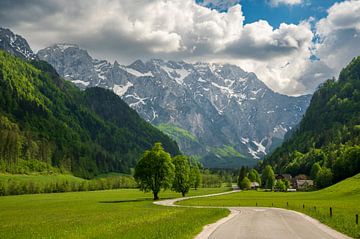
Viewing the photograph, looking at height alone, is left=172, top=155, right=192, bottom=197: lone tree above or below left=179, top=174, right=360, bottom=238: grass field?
above

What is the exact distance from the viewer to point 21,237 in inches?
1527

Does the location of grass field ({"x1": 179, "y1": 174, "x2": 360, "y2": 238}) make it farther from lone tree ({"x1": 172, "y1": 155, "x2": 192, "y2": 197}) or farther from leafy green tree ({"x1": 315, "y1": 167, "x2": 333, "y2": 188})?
leafy green tree ({"x1": 315, "y1": 167, "x2": 333, "y2": 188})

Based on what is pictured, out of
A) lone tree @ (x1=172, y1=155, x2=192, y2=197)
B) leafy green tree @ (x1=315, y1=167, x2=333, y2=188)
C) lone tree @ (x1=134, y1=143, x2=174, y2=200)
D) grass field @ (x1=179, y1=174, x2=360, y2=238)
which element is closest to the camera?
grass field @ (x1=179, y1=174, x2=360, y2=238)

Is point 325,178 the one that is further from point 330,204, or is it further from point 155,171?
point 330,204

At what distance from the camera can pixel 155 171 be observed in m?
116

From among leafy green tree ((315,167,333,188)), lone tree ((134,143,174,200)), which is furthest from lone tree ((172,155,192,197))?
leafy green tree ((315,167,333,188))

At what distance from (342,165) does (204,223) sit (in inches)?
5114

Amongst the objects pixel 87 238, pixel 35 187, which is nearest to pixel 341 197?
pixel 87 238

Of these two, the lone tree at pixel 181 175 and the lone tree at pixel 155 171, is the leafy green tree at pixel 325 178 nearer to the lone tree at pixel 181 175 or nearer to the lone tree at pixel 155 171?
the lone tree at pixel 181 175

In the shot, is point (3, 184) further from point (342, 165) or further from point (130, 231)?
point (130, 231)

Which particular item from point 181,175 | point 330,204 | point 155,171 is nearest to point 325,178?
point 181,175

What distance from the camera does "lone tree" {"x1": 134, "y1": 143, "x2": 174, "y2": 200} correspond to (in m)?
116

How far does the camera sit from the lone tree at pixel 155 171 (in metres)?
116

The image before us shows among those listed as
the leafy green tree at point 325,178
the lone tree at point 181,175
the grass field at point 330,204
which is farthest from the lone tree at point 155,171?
the leafy green tree at point 325,178
